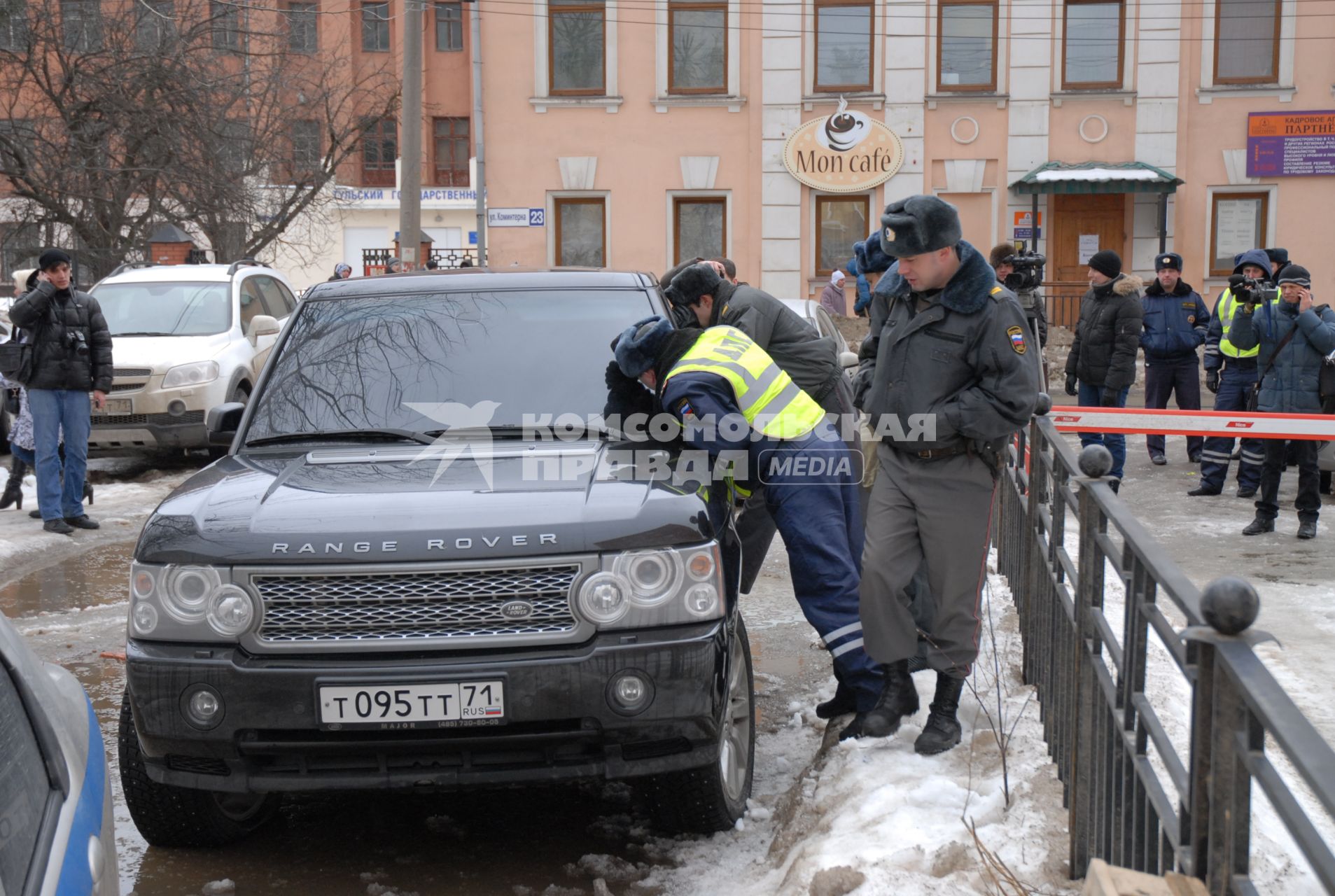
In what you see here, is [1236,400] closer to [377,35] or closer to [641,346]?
[641,346]

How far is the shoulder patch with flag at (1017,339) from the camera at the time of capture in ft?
14.5

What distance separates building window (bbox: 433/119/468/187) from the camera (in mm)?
42281

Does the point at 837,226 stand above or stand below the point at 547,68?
below

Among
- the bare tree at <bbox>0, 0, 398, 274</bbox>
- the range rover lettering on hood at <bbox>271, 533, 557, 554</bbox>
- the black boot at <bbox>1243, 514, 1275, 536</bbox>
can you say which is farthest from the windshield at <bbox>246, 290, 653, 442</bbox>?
the bare tree at <bbox>0, 0, 398, 274</bbox>

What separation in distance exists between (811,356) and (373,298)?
2082mm

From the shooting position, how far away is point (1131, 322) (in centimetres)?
1047

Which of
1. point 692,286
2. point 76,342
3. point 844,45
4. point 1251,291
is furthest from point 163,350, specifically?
point 844,45

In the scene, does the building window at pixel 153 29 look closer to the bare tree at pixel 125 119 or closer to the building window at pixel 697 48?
the bare tree at pixel 125 119

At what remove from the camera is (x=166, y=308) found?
13305 millimetres

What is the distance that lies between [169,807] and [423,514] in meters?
1.22

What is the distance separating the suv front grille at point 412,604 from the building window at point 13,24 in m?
14.6

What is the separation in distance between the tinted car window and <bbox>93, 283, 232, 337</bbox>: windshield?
1120cm

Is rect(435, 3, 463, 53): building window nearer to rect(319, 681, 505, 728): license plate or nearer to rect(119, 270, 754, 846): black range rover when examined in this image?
rect(119, 270, 754, 846): black range rover

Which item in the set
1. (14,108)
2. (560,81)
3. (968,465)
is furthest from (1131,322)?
(560,81)
